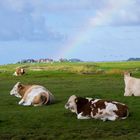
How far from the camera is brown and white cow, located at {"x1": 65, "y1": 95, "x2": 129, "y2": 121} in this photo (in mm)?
17203

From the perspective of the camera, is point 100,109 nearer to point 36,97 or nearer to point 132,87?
point 36,97

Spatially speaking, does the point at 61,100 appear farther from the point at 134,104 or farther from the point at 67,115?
the point at 67,115

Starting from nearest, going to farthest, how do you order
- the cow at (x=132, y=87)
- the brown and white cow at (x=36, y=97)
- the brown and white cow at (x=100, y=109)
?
the brown and white cow at (x=100, y=109) → the brown and white cow at (x=36, y=97) → the cow at (x=132, y=87)

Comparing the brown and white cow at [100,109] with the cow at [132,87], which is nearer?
the brown and white cow at [100,109]

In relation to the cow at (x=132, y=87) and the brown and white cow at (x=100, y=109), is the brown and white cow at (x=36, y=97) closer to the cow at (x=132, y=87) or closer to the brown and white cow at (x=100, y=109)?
the brown and white cow at (x=100, y=109)

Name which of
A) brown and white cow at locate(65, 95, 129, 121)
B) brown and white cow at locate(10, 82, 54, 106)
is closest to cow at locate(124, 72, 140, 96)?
brown and white cow at locate(10, 82, 54, 106)

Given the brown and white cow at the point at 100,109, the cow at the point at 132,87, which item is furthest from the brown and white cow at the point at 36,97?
the cow at the point at 132,87

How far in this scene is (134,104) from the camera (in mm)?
21312

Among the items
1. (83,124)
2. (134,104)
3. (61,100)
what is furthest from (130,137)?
(61,100)

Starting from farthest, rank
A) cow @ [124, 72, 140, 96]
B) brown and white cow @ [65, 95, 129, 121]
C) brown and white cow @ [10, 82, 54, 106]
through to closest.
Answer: cow @ [124, 72, 140, 96]
brown and white cow @ [10, 82, 54, 106]
brown and white cow @ [65, 95, 129, 121]

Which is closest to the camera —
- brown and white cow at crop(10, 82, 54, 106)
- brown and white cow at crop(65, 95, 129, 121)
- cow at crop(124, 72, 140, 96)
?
brown and white cow at crop(65, 95, 129, 121)

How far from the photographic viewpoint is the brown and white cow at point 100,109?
56.4ft

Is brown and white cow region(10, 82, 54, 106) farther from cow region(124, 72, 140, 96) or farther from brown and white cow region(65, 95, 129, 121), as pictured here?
cow region(124, 72, 140, 96)

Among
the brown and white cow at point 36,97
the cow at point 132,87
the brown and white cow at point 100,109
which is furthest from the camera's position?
the cow at point 132,87
